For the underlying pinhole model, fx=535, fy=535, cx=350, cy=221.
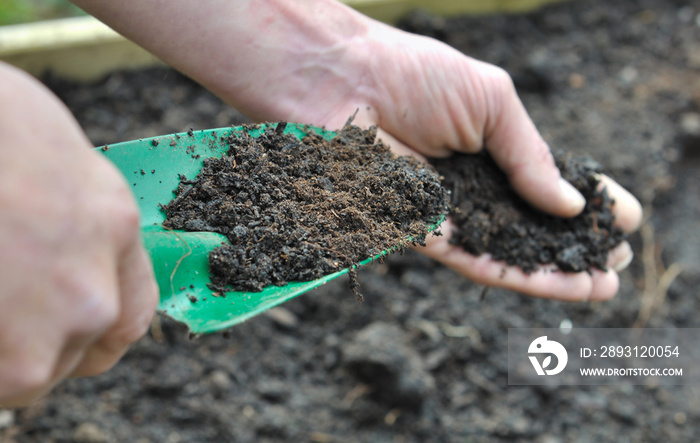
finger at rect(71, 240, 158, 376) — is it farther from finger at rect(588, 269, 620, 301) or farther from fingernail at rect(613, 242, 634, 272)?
fingernail at rect(613, 242, 634, 272)

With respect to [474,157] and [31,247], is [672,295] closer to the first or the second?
[474,157]

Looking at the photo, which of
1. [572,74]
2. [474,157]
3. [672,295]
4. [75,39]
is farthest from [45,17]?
[672,295]

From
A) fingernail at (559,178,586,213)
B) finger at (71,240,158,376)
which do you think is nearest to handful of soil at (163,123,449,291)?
finger at (71,240,158,376)

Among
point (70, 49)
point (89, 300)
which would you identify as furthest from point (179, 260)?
point (70, 49)

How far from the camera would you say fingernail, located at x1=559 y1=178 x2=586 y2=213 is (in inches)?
65.2

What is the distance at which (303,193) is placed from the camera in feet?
4.01

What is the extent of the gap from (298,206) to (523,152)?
0.80 meters

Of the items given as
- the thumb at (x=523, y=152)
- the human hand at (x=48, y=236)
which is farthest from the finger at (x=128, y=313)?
the thumb at (x=523, y=152)

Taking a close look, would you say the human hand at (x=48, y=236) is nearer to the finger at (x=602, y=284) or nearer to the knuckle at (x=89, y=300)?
the knuckle at (x=89, y=300)

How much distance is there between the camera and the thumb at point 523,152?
163cm

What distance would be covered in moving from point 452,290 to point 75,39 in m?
1.92

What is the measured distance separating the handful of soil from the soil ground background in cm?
77

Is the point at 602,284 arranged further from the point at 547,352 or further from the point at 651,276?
the point at 651,276

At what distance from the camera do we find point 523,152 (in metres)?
1.64
